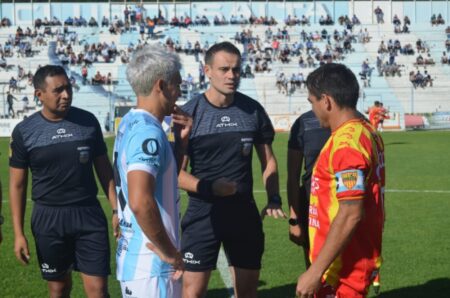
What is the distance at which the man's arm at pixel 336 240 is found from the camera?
3.99 metres

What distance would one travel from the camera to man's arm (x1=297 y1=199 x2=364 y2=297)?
13.1 ft

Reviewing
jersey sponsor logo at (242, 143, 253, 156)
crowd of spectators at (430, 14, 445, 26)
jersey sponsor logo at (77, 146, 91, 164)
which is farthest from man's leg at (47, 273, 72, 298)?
crowd of spectators at (430, 14, 445, 26)

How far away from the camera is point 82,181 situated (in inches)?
244

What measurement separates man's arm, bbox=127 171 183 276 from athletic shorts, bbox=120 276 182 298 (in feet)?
0.73

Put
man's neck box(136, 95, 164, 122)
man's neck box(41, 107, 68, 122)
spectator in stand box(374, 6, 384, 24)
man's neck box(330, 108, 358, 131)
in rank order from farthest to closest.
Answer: spectator in stand box(374, 6, 384, 24) → man's neck box(41, 107, 68, 122) → man's neck box(330, 108, 358, 131) → man's neck box(136, 95, 164, 122)

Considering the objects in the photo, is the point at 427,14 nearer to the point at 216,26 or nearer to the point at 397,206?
the point at 216,26

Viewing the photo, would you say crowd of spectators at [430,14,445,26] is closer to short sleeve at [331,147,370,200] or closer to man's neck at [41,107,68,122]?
man's neck at [41,107,68,122]

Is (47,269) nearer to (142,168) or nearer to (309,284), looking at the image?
(142,168)

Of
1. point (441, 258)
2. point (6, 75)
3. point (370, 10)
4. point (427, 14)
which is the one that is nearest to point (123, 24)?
point (6, 75)

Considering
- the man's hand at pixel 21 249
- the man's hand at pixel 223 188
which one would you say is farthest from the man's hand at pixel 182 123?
the man's hand at pixel 21 249

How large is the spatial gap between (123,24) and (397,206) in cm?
5060

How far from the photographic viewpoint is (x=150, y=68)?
4039mm

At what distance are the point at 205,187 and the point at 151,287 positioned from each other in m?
1.66

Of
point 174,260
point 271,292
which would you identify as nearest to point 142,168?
point 174,260
